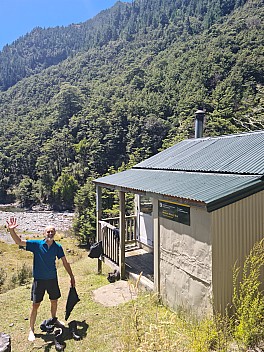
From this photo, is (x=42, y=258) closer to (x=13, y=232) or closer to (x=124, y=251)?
(x=13, y=232)

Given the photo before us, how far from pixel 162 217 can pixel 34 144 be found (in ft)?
197

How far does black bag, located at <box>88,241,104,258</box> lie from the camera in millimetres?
7891

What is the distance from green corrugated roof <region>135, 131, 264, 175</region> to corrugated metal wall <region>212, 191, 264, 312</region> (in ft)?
2.18

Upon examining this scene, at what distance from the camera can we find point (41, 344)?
4.45 metres

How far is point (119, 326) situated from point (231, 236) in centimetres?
238

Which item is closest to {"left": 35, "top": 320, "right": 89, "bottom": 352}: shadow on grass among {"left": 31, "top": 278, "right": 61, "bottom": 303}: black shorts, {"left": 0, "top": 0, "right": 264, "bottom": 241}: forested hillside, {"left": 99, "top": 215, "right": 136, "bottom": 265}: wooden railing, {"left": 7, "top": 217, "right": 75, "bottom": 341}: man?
{"left": 7, "top": 217, "right": 75, "bottom": 341}: man

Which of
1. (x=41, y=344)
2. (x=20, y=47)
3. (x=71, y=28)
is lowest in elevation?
(x=41, y=344)

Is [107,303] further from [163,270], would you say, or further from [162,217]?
[162,217]

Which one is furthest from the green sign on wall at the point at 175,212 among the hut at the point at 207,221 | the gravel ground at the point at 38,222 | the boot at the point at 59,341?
the gravel ground at the point at 38,222

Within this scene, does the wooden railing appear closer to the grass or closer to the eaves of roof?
the grass

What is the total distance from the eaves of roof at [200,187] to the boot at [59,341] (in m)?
2.75

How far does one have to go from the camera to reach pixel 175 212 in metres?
4.97

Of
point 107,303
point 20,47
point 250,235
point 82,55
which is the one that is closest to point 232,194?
point 250,235

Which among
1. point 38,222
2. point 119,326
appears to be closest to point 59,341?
point 119,326
